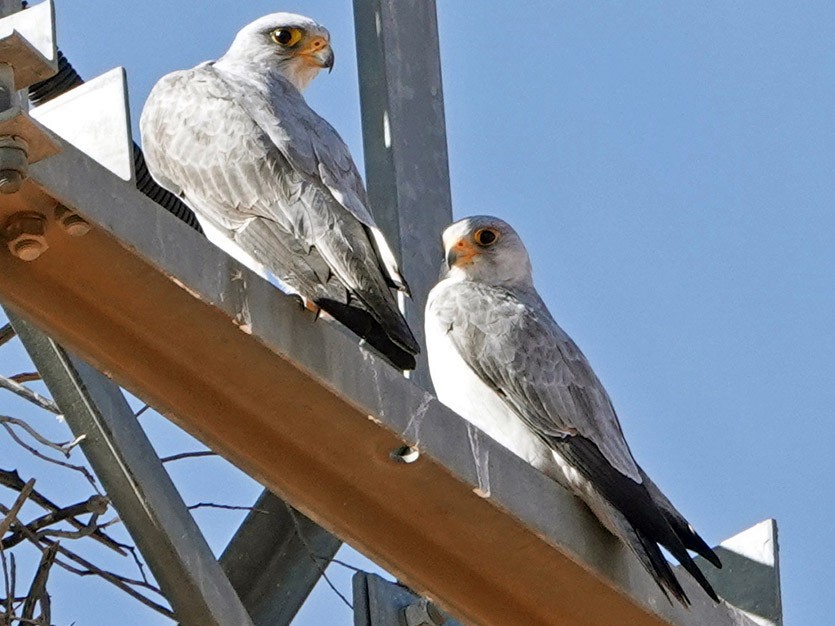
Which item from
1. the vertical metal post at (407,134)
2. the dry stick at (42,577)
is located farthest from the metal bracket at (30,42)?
the dry stick at (42,577)

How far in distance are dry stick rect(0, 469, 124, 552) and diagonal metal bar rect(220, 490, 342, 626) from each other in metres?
0.33

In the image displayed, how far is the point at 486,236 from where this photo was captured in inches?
203

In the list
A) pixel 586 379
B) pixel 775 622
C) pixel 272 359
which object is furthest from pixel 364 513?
pixel 586 379

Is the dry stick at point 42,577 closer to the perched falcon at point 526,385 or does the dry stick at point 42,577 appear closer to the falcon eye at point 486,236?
the perched falcon at point 526,385

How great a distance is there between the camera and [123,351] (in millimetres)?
2975

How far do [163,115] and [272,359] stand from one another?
170 cm

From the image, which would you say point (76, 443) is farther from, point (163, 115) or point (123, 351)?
point (163, 115)

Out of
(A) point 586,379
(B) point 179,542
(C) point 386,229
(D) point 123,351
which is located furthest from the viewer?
(A) point 586,379

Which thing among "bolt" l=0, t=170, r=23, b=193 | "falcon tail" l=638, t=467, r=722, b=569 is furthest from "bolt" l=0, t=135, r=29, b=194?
"falcon tail" l=638, t=467, r=722, b=569

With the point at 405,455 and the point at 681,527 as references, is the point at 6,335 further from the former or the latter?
the point at 405,455

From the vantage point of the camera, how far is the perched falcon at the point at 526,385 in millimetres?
4012

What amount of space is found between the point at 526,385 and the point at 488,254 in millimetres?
830

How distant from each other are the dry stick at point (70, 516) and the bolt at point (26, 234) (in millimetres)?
1696

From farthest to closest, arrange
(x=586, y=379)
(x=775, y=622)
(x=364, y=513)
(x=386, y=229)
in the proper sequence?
(x=586, y=379), (x=386, y=229), (x=775, y=622), (x=364, y=513)
